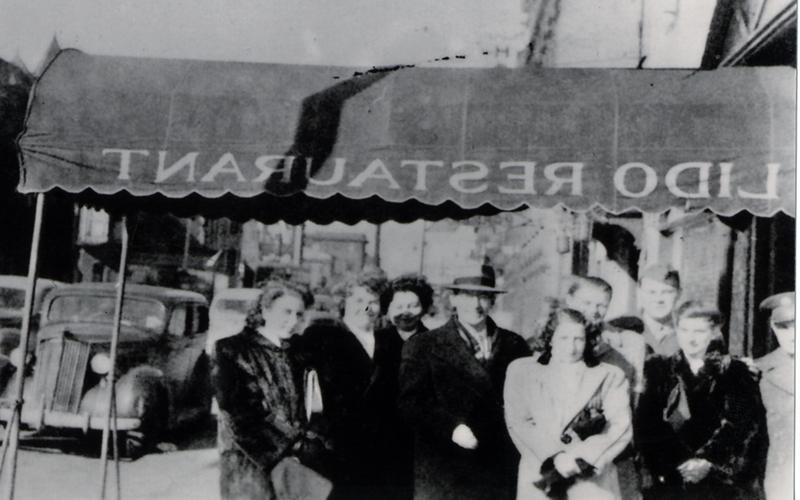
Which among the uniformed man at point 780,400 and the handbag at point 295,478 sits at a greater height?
the uniformed man at point 780,400

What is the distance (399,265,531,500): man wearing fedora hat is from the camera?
190 inches

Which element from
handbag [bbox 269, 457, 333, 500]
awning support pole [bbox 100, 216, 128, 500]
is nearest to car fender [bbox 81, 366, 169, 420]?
awning support pole [bbox 100, 216, 128, 500]

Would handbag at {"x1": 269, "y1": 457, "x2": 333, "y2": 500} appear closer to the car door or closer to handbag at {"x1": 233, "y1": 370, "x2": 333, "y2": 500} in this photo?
handbag at {"x1": 233, "y1": 370, "x2": 333, "y2": 500}

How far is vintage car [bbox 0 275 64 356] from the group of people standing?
5.58 m

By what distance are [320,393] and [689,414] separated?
2.41 metres

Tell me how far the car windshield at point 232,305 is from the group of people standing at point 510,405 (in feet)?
19.9

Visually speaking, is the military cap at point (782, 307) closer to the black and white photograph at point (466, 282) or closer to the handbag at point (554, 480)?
the black and white photograph at point (466, 282)

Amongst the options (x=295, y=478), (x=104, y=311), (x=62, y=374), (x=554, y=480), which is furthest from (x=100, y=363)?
(x=554, y=480)

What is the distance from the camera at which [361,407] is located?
203 inches

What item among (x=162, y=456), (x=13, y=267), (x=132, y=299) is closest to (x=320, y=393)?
(x=162, y=456)

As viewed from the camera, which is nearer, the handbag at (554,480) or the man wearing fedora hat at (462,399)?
the handbag at (554,480)

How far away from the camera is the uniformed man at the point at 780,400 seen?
184 inches

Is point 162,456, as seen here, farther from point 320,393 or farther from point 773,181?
point 773,181

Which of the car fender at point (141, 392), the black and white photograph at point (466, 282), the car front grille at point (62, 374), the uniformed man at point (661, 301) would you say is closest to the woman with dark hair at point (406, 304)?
the black and white photograph at point (466, 282)
